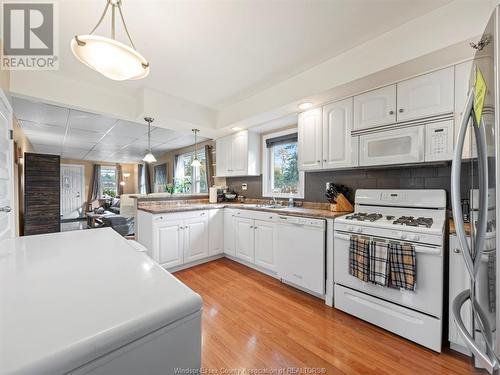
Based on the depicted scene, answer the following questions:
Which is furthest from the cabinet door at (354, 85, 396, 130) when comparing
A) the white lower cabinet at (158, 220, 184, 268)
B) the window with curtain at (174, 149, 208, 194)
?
the window with curtain at (174, 149, 208, 194)

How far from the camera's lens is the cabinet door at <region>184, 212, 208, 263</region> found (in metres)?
3.13

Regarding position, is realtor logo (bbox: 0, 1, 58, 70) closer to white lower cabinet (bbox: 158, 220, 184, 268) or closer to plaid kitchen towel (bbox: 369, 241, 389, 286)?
white lower cabinet (bbox: 158, 220, 184, 268)

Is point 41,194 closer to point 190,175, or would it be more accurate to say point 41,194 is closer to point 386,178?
point 190,175

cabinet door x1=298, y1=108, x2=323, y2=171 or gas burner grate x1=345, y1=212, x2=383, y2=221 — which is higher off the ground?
cabinet door x1=298, y1=108, x2=323, y2=171

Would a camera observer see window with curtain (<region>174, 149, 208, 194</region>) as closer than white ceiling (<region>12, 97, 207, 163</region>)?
No

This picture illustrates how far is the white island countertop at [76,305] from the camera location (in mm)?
411

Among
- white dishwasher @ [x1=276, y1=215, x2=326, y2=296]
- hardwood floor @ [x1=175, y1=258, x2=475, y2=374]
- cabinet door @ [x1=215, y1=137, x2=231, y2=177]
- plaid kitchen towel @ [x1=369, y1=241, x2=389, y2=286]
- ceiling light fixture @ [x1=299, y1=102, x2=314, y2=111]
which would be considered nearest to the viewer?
hardwood floor @ [x1=175, y1=258, x2=475, y2=374]

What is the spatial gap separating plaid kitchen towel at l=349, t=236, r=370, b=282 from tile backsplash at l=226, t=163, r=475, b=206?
81 centimetres

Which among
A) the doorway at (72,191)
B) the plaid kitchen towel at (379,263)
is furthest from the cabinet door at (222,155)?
the doorway at (72,191)

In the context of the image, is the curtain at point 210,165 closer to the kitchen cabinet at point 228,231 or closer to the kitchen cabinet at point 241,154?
the kitchen cabinet at point 241,154

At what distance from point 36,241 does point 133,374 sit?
116 centimetres

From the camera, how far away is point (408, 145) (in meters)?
1.96

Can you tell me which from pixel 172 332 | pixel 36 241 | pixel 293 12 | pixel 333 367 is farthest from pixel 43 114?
pixel 333 367

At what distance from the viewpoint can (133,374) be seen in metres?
0.49
